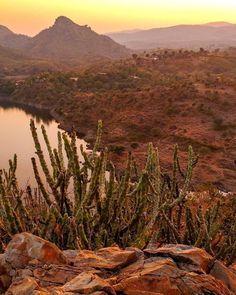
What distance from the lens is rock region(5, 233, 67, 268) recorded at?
7426 millimetres

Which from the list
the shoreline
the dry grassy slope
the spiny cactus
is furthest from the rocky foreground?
the shoreline

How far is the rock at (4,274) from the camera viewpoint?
7273mm

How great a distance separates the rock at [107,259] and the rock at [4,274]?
1.15 metres

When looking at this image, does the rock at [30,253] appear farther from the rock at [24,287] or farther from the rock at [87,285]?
the rock at [87,285]

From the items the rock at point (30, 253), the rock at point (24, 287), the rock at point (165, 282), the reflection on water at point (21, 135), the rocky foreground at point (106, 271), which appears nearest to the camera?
the rock at point (24, 287)

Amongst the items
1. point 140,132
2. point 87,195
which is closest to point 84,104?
point 140,132

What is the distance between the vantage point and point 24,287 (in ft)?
21.0

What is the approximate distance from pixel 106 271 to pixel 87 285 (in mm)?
993

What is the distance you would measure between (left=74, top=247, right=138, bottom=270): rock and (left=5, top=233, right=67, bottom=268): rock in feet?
1.13

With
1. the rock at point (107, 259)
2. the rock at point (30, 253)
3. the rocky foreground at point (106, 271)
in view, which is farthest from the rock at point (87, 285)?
the rock at point (30, 253)

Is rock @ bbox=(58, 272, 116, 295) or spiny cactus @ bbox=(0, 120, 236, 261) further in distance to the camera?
spiny cactus @ bbox=(0, 120, 236, 261)

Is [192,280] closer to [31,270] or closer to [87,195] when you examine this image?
[31,270]

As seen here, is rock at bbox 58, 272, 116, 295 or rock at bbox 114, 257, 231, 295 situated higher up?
rock at bbox 58, 272, 116, 295

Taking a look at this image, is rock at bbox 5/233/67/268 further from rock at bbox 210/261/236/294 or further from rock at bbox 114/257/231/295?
rock at bbox 210/261/236/294
